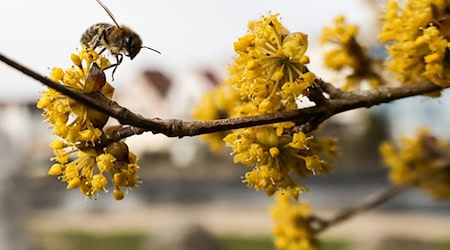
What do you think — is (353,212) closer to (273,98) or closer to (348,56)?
(348,56)

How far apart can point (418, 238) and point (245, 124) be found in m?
5.20

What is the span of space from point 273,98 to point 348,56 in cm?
Result: 29

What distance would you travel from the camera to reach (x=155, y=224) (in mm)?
6902

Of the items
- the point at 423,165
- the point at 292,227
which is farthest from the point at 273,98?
the point at 423,165

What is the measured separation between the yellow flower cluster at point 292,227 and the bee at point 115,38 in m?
0.33

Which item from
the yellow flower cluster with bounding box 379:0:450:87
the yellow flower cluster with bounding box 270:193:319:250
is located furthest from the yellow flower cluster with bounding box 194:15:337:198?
the yellow flower cluster with bounding box 270:193:319:250

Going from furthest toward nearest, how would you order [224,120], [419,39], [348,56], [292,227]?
[292,227] → [348,56] → [419,39] → [224,120]

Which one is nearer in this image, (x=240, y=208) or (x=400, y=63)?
(x=400, y=63)

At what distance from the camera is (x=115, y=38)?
0.72 metres

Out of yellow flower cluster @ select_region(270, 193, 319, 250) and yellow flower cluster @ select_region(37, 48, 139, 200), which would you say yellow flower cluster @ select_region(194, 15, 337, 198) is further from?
yellow flower cluster @ select_region(270, 193, 319, 250)

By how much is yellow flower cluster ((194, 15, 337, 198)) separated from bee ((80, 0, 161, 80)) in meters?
0.14

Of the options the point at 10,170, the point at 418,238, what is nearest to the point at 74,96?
the point at 10,170

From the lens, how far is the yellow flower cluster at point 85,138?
0.55m

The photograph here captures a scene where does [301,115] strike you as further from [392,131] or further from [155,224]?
[392,131]
